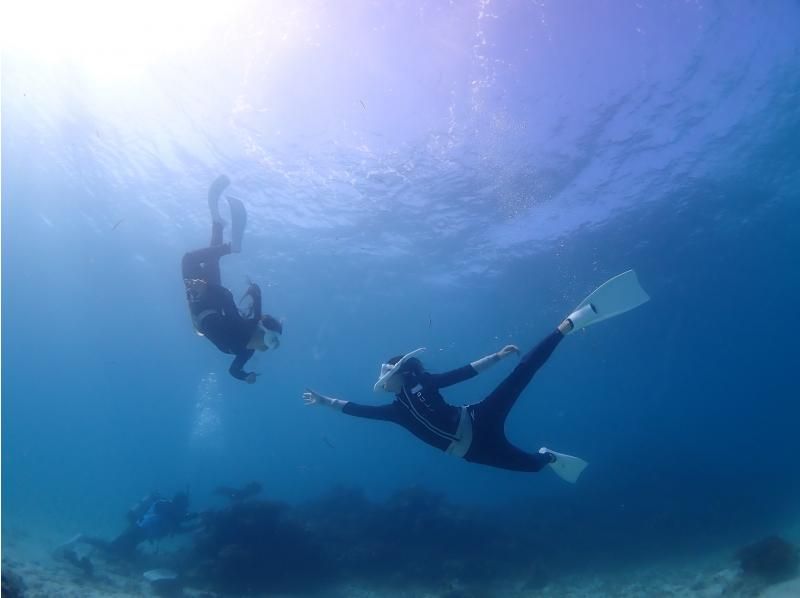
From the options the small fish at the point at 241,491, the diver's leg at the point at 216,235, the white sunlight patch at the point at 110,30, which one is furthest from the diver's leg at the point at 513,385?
the small fish at the point at 241,491

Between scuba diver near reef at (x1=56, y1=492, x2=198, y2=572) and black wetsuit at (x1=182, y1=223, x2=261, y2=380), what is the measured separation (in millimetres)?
12446

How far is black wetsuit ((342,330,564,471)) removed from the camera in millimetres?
7367

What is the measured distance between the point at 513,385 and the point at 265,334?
4.28 meters

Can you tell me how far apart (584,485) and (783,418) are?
82744 mm

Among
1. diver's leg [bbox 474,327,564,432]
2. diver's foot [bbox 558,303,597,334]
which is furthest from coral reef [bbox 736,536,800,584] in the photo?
diver's leg [bbox 474,327,564,432]

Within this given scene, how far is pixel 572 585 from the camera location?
1781cm

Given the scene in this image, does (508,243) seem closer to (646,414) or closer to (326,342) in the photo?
(326,342)

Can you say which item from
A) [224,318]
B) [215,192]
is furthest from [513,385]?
[215,192]

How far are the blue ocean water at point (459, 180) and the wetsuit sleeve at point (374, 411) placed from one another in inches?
141

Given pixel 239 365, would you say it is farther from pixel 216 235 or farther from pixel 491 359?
pixel 491 359

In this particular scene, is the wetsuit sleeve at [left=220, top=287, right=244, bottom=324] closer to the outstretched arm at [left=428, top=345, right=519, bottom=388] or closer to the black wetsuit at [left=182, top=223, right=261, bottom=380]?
the black wetsuit at [left=182, top=223, right=261, bottom=380]

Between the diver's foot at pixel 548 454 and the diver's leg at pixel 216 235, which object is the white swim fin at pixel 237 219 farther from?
the diver's foot at pixel 548 454

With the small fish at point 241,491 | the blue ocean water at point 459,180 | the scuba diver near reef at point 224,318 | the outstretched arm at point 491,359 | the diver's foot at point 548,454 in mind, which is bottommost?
the diver's foot at point 548,454

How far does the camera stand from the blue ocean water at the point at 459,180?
14.6m
